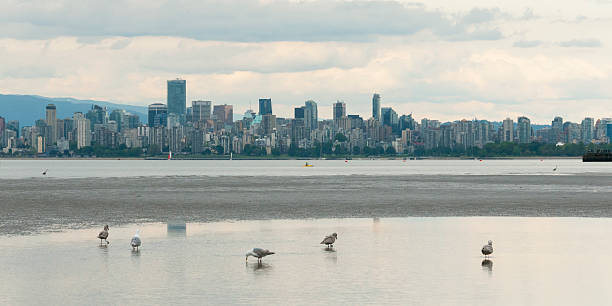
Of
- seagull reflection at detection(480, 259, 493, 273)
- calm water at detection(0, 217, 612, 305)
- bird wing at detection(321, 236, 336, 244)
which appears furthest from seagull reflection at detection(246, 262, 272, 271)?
seagull reflection at detection(480, 259, 493, 273)

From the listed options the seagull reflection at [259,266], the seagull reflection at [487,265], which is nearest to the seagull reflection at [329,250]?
the seagull reflection at [259,266]

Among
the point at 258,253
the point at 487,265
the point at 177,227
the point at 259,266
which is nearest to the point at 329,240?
the point at 258,253

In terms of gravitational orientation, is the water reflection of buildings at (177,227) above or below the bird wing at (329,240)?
below

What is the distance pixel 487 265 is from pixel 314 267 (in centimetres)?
555

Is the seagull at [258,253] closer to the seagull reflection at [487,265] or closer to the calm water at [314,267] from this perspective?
the calm water at [314,267]

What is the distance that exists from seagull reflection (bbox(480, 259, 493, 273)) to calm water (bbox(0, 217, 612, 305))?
32mm

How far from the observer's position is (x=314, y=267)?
2720cm

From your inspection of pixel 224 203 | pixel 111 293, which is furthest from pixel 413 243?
pixel 224 203

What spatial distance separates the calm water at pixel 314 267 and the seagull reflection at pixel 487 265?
32 millimetres

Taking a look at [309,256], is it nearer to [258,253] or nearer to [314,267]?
[258,253]

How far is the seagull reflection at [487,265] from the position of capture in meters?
26.5

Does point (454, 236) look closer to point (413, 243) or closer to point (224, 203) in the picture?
point (413, 243)

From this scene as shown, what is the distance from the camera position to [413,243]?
33594mm

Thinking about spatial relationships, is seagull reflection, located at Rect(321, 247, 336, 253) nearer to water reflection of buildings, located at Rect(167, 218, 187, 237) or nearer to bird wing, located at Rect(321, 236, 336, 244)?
bird wing, located at Rect(321, 236, 336, 244)
